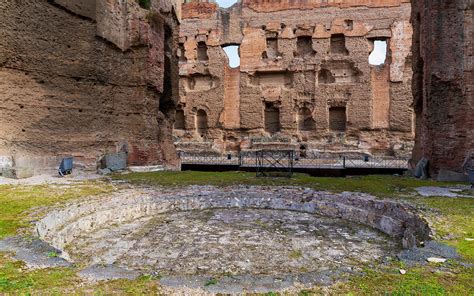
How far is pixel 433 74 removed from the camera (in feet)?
29.9

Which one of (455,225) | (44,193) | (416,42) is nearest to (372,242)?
(455,225)

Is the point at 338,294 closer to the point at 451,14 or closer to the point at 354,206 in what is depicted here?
the point at 354,206

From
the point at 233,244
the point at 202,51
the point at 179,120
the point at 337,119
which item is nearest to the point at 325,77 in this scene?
the point at 337,119

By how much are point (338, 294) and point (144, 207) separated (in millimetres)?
4594

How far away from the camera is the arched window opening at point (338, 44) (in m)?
23.2

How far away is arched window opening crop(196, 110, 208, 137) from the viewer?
2538 cm

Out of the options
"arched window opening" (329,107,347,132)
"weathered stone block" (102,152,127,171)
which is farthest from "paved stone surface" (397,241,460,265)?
"arched window opening" (329,107,347,132)

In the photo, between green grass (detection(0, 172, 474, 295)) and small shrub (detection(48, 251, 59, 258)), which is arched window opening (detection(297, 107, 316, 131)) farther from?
small shrub (detection(48, 251, 59, 258))

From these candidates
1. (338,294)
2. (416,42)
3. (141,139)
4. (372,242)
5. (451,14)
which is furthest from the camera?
(141,139)

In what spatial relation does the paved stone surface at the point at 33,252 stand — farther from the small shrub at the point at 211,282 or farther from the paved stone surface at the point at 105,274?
the small shrub at the point at 211,282

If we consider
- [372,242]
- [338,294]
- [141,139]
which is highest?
[141,139]

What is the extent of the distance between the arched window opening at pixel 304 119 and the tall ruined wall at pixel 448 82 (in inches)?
542

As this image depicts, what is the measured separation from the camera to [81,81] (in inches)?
422

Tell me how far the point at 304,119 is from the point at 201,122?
23.6 ft
